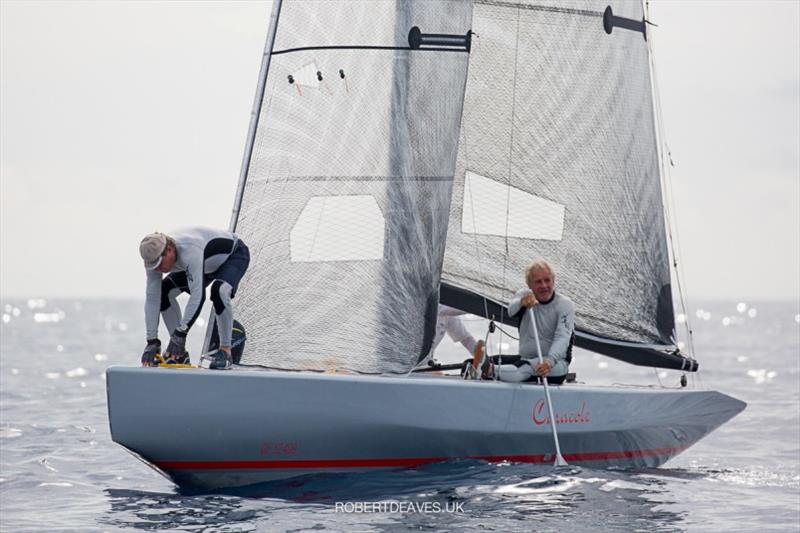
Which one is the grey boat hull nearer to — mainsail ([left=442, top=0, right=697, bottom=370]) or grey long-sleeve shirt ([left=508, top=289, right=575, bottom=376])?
grey long-sleeve shirt ([left=508, top=289, right=575, bottom=376])

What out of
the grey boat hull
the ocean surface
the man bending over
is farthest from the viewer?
the man bending over

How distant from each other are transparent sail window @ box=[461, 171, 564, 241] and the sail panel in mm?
11

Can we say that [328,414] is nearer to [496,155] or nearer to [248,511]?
[248,511]

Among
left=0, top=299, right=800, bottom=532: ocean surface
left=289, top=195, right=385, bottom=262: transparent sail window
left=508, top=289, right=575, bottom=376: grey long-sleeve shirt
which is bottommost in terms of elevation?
left=0, top=299, right=800, bottom=532: ocean surface

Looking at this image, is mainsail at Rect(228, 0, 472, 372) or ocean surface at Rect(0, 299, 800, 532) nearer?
ocean surface at Rect(0, 299, 800, 532)

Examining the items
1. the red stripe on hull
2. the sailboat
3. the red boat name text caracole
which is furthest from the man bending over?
the red boat name text caracole

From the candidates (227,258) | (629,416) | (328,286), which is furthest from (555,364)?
(227,258)

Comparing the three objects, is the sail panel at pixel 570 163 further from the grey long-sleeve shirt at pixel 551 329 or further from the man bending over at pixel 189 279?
Result: the man bending over at pixel 189 279

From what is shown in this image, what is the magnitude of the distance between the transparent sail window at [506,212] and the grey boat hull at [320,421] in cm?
166

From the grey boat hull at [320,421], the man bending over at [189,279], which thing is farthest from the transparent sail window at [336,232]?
the grey boat hull at [320,421]

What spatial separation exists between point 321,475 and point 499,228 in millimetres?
3007

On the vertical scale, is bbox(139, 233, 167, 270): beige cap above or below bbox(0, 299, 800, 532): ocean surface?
above

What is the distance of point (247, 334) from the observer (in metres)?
9.04

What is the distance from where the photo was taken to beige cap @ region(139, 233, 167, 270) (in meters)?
8.08
